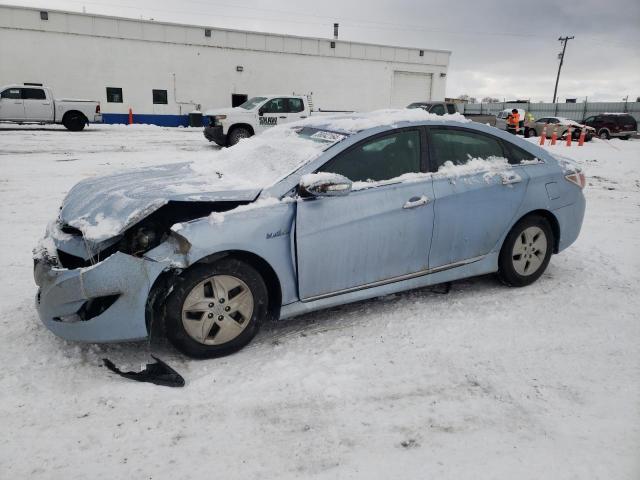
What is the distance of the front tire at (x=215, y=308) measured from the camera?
119 inches

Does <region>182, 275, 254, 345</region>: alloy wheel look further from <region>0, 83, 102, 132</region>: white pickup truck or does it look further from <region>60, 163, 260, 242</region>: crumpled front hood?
<region>0, 83, 102, 132</region>: white pickup truck

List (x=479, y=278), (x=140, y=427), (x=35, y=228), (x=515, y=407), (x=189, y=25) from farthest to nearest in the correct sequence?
(x=189, y=25) < (x=35, y=228) < (x=479, y=278) < (x=515, y=407) < (x=140, y=427)

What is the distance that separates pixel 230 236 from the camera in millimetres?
3061

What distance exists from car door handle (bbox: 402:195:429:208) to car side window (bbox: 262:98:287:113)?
12892 millimetres

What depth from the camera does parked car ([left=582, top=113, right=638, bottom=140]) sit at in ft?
84.0

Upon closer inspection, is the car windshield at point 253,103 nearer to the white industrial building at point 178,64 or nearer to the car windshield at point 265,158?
the car windshield at point 265,158

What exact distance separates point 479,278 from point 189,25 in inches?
1153

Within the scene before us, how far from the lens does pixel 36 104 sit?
1936 centimetres

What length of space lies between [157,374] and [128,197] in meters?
1.16

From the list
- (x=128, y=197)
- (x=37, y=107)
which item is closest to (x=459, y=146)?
(x=128, y=197)

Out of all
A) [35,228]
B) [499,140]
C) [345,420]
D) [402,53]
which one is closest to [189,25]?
[402,53]

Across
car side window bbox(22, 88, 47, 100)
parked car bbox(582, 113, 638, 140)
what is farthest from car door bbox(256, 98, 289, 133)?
parked car bbox(582, 113, 638, 140)

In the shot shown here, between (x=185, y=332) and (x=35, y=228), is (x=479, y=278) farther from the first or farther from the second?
(x=35, y=228)

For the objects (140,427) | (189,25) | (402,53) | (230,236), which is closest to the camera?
(140,427)
